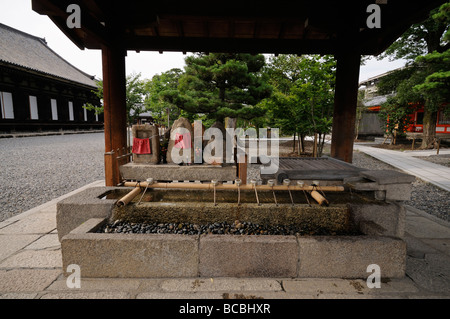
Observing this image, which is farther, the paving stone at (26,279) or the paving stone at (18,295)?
the paving stone at (26,279)

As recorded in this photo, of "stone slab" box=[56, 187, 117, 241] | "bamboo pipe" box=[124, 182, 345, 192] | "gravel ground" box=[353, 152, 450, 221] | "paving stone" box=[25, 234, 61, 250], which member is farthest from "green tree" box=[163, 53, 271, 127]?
"stone slab" box=[56, 187, 117, 241]

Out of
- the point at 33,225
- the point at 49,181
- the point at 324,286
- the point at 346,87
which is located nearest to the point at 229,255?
the point at 324,286

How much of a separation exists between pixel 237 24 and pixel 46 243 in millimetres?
4839

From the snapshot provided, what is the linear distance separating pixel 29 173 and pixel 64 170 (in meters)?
0.90

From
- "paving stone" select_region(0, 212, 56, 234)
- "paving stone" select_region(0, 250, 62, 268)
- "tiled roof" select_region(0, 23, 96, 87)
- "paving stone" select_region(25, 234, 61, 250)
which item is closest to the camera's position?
"paving stone" select_region(0, 250, 62, 268)

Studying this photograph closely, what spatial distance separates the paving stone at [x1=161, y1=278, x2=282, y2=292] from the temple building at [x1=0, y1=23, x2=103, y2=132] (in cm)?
1935

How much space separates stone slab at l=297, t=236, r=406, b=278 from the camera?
2.32m

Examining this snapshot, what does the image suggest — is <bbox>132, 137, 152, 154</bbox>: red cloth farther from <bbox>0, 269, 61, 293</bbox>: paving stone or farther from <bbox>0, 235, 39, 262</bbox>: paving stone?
<bbox>0, 269, 61, 293</bbox>: paving stone

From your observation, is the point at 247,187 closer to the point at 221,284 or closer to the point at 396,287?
the point at 221,284

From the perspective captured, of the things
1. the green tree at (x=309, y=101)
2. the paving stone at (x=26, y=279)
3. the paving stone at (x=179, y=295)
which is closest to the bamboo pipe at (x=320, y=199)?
the paving stone at (x=179, y=295)

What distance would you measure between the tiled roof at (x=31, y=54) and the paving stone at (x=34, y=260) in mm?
17659

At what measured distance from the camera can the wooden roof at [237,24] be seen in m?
3.89

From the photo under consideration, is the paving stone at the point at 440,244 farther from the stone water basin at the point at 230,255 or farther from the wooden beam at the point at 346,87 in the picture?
the wooden beam at the point at 346,87
